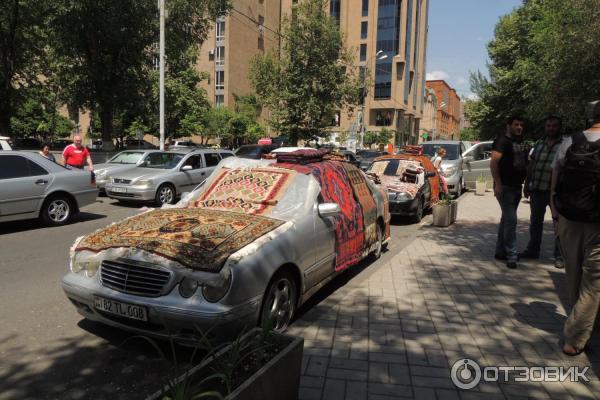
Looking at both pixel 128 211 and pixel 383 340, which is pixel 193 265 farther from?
pixel 128 211

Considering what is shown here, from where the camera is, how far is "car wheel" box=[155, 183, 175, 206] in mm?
12250

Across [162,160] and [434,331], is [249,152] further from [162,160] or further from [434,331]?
[434,331]

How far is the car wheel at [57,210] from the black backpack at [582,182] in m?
8.97

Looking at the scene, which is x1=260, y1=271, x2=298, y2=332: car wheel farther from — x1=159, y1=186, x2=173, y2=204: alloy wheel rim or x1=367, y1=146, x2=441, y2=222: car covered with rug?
x1=159, y1=186, x2=173, y2=204: alloy wheel rim

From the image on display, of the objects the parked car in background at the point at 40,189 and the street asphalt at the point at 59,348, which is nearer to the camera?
the street asphalt at the point at 59,348

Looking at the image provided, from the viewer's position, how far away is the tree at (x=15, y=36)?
1848 cm

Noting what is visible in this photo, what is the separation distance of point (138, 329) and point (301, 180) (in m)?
2.29

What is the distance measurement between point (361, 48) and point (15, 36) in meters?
52.8

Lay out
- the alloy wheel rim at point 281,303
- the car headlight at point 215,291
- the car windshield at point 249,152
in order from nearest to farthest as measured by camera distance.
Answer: the car headlight at point 215,291, the alloy wheel rim at point 281,303, the car windshield at point 249,152

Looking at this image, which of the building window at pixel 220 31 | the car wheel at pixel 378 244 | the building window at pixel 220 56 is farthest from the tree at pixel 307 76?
the building window at pixel 220 31

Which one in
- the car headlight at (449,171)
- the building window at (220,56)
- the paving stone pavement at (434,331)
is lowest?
the paving stone pavement at (434,331)

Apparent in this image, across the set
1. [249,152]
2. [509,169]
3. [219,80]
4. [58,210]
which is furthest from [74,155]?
[219,80]

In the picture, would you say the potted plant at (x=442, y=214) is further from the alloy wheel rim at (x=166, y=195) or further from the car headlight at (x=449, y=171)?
the alloy wheel rim at (x=166, y=195)

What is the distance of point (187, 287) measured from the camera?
11.2ft
